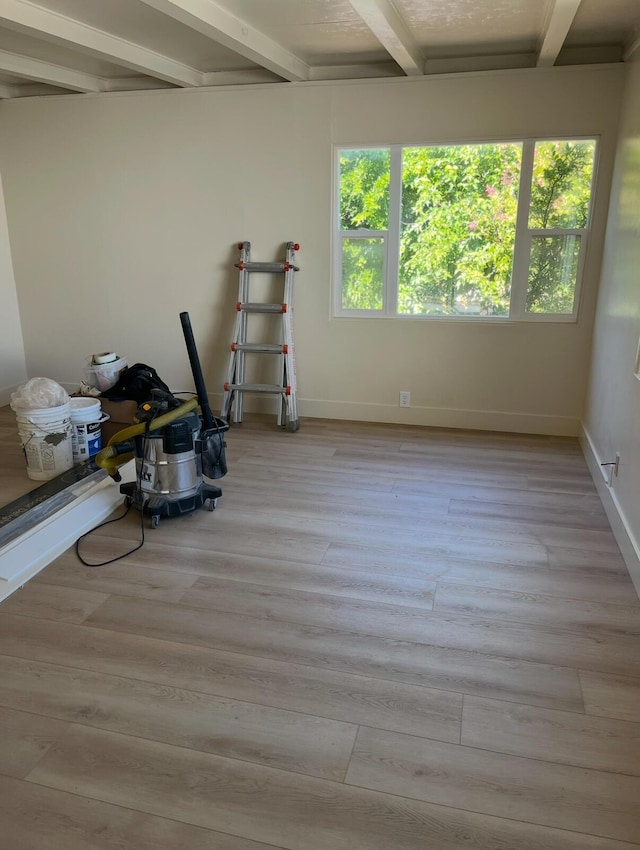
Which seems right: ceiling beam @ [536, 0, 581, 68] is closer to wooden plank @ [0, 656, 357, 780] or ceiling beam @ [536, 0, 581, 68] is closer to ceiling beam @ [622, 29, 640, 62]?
ceiling beam @ [622, 29, 640, 62]

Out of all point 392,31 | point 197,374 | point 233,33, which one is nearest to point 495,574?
point 197,374

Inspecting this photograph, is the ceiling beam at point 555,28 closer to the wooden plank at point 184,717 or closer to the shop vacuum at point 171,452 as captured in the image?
the shop vacuum at point 171,452

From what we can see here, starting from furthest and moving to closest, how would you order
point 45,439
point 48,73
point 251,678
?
point 48,73 → point 45,439 → point 251,678

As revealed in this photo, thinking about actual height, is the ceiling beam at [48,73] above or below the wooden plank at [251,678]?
above

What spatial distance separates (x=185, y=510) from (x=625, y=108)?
355 cm

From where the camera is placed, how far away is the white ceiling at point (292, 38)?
10.2 feet

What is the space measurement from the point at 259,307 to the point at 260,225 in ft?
2.11

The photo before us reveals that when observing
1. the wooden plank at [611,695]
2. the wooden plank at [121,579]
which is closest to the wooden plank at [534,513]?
the wooden plank at [611,695]

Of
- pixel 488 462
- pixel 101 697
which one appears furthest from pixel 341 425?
pixel 101 697

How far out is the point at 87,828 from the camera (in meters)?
1.60

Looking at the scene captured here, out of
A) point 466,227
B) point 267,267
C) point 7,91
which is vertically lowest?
point 267,267

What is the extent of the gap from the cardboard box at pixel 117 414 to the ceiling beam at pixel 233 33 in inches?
92.0

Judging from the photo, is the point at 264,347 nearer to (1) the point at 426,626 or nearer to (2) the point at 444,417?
(2) the point at 444,417

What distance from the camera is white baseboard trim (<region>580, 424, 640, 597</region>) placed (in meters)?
2.67
